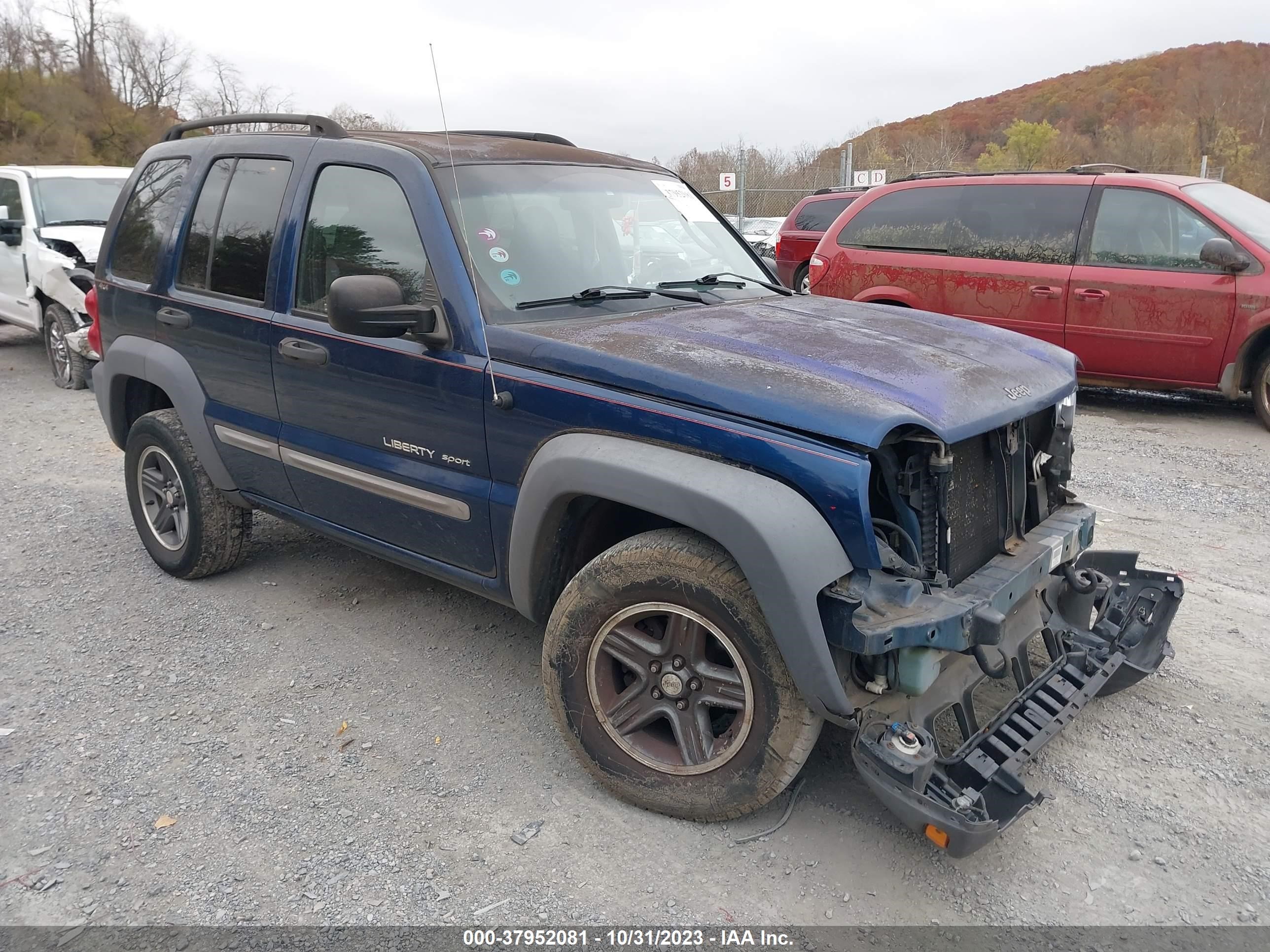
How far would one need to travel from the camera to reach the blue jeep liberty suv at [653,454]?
2574mm

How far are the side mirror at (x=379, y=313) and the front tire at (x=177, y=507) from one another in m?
1.82

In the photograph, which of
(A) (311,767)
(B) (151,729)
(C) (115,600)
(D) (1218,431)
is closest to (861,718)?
(A) (311,767)

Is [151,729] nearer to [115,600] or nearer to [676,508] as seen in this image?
[115,600]

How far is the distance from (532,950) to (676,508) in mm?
1198

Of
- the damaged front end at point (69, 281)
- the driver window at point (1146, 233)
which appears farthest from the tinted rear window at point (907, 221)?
the damaged front end at point (69, 281)

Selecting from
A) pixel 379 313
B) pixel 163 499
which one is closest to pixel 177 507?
pixel 163 499

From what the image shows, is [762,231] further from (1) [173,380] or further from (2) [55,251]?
(1) [173,380]

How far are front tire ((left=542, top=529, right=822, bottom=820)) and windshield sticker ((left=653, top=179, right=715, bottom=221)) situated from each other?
6.36 feet

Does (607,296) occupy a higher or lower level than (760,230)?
lower

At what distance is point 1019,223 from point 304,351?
21.0ft

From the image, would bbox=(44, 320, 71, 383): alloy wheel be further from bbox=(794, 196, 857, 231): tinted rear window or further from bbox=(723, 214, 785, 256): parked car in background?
bbox=(723, 214, 785, 256): parked car in background

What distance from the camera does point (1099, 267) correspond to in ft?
24.6

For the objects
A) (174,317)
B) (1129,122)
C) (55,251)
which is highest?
(1129,122)

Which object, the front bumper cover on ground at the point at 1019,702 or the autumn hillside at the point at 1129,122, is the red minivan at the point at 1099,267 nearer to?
the front bumper cover on ground at the point at 1019,702
